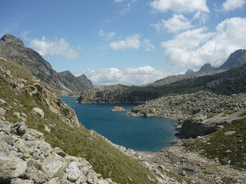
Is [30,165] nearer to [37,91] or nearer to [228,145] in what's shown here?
[37,91]

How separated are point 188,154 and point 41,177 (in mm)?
64151

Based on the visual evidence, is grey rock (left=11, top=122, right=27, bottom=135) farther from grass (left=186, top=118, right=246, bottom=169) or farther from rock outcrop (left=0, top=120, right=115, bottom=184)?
grass (left=186, top=118, right=246, bottom=169)

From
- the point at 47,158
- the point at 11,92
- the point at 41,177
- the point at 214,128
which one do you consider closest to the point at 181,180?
the point at 47,158

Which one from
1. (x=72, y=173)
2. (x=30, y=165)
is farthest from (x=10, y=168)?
(x=72, y=173)

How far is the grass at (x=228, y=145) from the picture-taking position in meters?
55.5

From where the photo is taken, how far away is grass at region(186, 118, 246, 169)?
55.5 metres

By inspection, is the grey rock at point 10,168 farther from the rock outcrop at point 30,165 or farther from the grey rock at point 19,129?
the grey rock at point 19,129

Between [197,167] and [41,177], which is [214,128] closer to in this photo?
[197,167]

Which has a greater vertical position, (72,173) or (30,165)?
(30,165)

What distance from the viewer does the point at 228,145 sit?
204 feet

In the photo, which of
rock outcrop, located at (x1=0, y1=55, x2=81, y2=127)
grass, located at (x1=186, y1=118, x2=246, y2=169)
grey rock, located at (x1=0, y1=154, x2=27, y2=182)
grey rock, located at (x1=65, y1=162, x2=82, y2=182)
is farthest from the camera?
grass, located at (x1=186, y1=118, x2=246, y2=169)

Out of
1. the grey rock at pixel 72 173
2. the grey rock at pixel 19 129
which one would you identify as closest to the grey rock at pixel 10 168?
the grey rock at pixel 72 173

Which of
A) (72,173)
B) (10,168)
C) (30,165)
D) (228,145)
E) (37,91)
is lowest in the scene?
(228,145)

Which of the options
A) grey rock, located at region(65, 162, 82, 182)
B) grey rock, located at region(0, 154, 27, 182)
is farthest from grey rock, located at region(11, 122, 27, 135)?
grey rock, located at region(65, 162, 82, 182)
